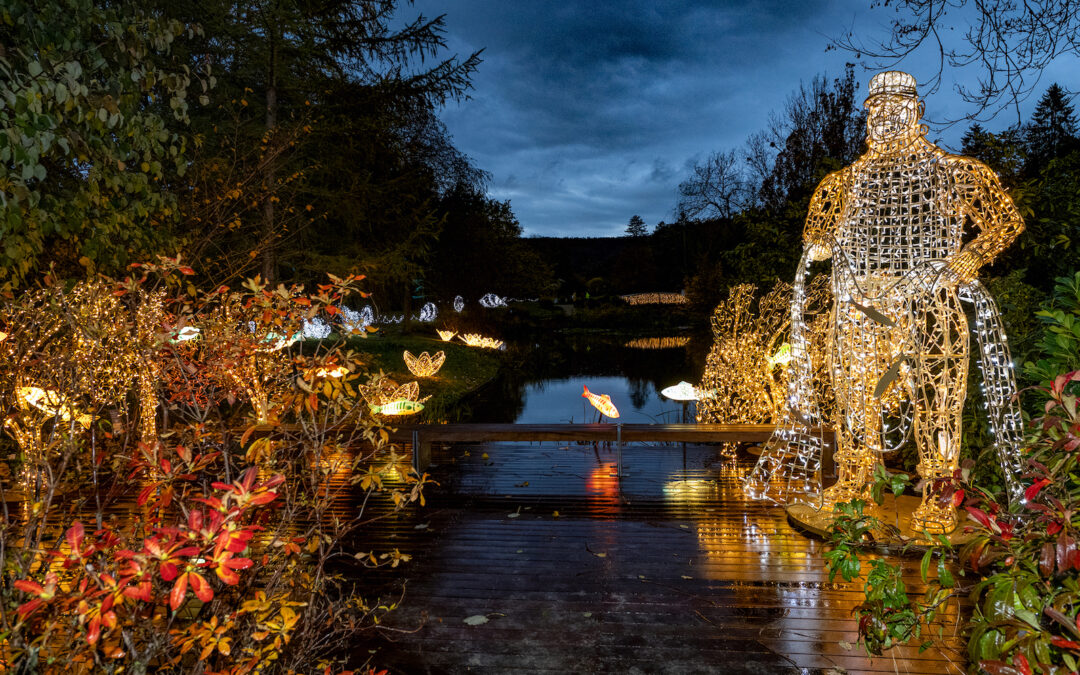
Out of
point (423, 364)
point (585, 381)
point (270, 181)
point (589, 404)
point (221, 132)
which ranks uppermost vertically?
point (221, 132)

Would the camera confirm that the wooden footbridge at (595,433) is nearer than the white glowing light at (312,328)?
No

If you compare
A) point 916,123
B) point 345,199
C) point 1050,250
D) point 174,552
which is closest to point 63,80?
point 174,552

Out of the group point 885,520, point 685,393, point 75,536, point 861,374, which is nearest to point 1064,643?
point 75,536

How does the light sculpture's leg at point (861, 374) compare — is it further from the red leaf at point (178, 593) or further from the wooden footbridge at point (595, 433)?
the red leaf at point (178, 593)

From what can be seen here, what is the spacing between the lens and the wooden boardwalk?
2.73 m

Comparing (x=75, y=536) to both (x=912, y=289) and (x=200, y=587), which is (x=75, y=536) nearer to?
(x=200, y=587)

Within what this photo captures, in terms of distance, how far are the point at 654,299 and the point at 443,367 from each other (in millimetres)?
29886

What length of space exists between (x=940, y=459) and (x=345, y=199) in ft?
34.7

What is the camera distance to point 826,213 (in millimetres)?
4129

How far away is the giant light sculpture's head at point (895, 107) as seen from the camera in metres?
3.71

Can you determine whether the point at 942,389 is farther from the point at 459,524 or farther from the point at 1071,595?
the point at 459,524

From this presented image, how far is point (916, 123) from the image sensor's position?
3.73 metres

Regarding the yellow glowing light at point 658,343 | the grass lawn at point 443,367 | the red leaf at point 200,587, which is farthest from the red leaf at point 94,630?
the yellow glowing light at point 658,343

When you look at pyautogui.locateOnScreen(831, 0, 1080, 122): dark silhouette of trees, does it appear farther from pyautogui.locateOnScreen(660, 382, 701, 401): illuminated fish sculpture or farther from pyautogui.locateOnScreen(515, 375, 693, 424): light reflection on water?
pyautogui.locateOnScreen(515, 375, 693, 424): light reflection on water
